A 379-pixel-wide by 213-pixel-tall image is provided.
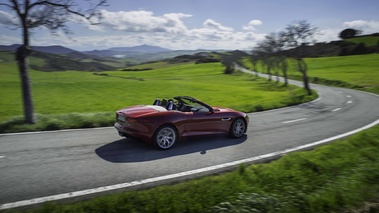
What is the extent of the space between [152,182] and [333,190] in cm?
329

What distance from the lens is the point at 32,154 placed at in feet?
23.2

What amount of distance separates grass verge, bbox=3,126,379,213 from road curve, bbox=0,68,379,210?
918 millimetres

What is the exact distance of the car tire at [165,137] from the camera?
25.3ft

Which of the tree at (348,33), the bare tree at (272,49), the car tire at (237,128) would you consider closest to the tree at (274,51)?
the bare tree at (272,49)

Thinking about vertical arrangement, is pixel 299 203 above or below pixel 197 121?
below

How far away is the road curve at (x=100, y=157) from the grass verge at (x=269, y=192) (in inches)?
36.1

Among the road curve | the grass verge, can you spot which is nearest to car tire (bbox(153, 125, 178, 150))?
the road curve

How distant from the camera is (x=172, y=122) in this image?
7.88 metres

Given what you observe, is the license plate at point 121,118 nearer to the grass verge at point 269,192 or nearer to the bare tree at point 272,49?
the grass verge at point 269,192

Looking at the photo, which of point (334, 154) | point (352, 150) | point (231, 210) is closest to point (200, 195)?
point (231, 210)

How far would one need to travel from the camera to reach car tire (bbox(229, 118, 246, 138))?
Result: 9516mm

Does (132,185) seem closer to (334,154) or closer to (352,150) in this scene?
(334,154)

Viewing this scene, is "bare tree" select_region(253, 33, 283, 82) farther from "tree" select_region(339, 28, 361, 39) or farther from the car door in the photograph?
"tree" select_region(339, 28, 361, 39)

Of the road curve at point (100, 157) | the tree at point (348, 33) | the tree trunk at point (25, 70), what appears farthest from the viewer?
the tree at point (348, 33)
